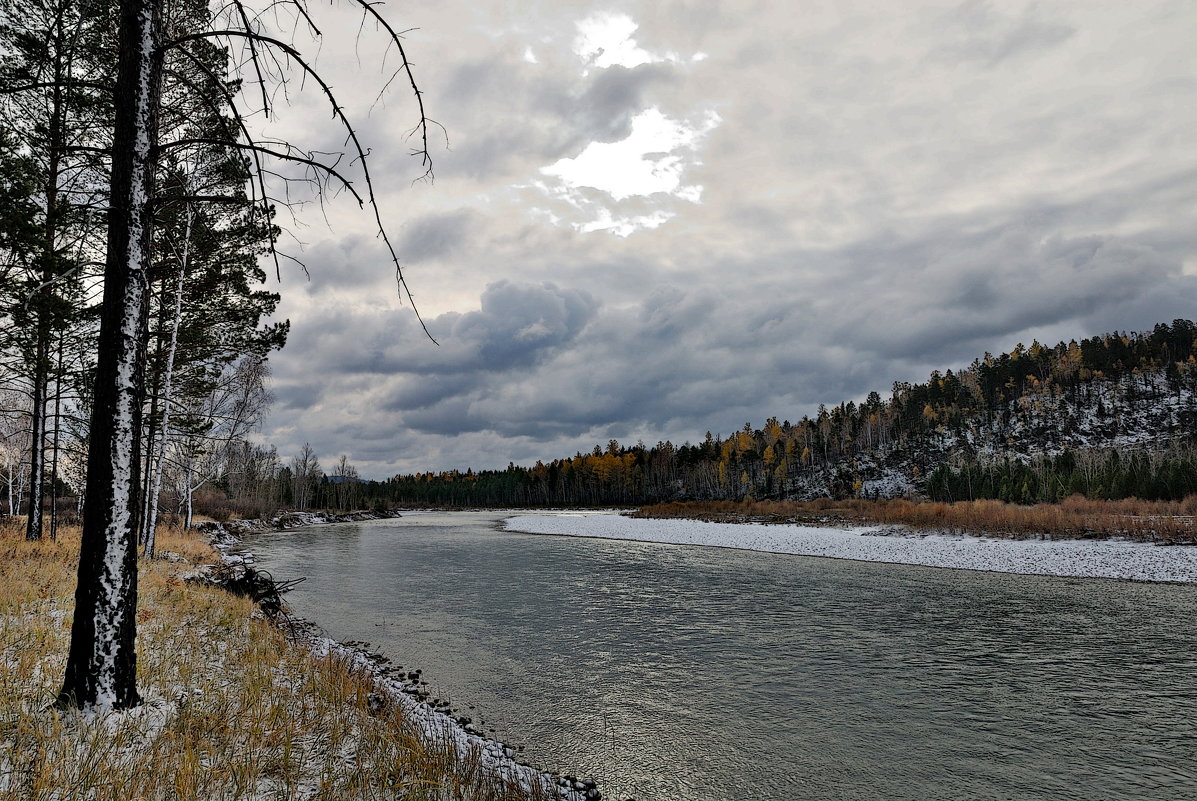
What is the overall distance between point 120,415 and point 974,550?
131 ft

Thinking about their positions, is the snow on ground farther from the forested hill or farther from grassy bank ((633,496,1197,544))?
the forested hill

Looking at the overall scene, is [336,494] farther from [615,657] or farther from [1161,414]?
[1161,414]

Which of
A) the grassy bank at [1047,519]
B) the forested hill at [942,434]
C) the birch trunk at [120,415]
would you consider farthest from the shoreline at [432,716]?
the forested hill at [942,434]

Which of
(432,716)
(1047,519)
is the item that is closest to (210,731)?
(432,716)

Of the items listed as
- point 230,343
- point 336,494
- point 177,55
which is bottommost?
point 336,494

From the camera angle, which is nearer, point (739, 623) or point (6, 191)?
point (6, 191)

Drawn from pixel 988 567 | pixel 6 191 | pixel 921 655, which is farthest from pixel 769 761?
pixel 988 567

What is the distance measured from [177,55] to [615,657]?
62.1ft

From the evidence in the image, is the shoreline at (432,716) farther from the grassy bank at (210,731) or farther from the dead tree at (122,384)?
the dead tree at (122,384)

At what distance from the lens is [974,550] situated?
3388cm

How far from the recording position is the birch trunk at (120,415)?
5.93 metres

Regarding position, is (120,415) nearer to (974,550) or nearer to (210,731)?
(210,731)

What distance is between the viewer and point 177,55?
49.0ft

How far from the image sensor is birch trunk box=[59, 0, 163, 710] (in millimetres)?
5926
